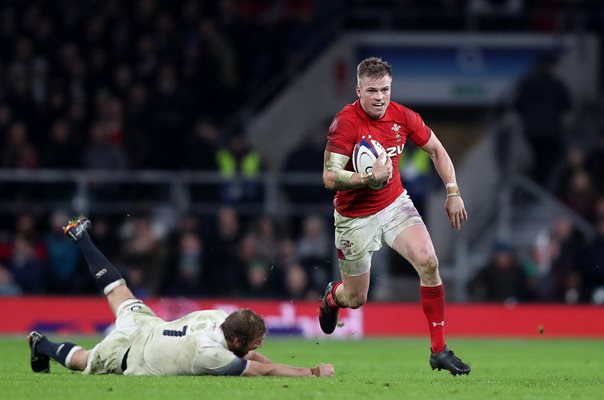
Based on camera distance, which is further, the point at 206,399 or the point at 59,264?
the point at 59,264

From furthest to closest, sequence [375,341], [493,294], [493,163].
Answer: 1. [493,163]
2. [493,294]
3. [375,341]

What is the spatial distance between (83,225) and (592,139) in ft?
46.7

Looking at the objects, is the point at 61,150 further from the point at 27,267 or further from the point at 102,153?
the point at 27,267

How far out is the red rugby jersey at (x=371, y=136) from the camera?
11.9 meters

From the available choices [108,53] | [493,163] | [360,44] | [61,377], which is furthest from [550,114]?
[61,377]

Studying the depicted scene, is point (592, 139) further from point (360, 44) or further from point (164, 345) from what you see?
point (164, 345)

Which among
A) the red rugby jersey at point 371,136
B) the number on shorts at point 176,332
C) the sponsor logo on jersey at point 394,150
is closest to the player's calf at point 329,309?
the red rugby jersey at point 371,136

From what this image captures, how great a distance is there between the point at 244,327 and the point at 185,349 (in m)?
0.63

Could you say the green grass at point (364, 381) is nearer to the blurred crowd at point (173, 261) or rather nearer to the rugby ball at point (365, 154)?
the rugby ball at point (365, 154)

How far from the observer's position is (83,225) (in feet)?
43.6

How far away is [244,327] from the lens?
11.0 m

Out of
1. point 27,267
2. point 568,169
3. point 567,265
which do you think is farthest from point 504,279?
point 27,267

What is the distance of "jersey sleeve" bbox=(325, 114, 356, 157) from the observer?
11.8m

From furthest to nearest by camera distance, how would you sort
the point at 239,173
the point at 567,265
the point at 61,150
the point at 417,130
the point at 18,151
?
the point at 239,173 → the point at 18,151 → the point at 61,150 → the point at 567,265 → the point at 417,130
